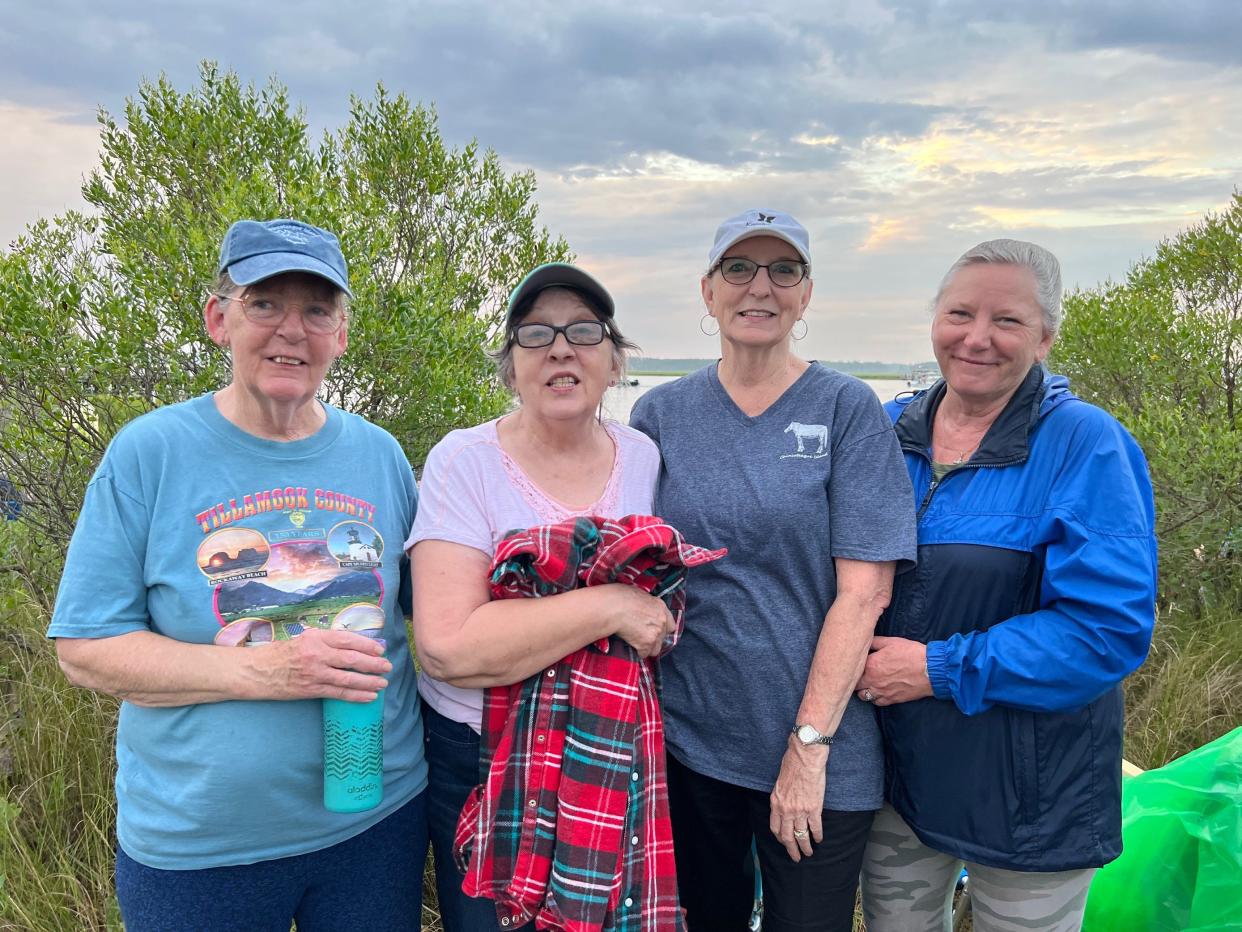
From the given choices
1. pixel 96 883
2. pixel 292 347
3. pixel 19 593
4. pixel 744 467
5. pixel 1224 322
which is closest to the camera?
pixel 292 347

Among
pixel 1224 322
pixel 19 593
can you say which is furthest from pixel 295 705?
pixel 1224 322

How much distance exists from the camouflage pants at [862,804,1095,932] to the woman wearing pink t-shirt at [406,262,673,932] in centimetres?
105

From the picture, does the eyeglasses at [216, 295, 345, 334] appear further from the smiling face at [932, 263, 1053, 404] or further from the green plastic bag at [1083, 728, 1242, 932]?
the green plastic bag at [1083, 728, 1242, 932]

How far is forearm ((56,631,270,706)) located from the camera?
185 centimetres

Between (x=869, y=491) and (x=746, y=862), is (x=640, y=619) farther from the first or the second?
(x=746, y=862)

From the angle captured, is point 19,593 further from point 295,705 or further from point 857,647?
point 857,647

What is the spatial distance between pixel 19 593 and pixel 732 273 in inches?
168

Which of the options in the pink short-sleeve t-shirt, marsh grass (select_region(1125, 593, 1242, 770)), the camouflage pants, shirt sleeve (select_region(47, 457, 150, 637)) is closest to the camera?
shirt sleeve (select_region(47, 457, 150, 637))

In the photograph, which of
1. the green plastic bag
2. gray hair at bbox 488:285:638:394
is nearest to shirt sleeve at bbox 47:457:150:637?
gray hair at bbox 488:285:638:394

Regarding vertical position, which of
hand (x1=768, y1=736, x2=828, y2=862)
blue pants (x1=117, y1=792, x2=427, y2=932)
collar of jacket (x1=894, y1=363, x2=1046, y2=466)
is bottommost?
blue pants (x1=117, y1=792, x2=427, y2=932)

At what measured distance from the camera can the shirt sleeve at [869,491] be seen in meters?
2.17

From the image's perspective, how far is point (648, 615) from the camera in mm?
1989

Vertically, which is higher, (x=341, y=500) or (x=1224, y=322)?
(x=1224, y=322)

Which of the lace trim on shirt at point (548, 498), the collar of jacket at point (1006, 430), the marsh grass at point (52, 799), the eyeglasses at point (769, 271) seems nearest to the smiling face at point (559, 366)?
the lace trim on shirt at point (548, 498)
